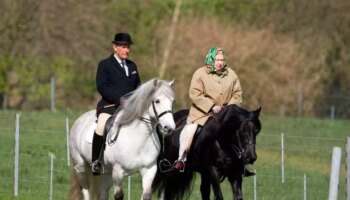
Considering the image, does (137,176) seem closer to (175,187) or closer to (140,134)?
(175,187)

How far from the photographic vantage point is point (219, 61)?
13695mm

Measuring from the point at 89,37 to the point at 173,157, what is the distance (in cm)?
2741

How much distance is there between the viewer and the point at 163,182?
47.6 ft

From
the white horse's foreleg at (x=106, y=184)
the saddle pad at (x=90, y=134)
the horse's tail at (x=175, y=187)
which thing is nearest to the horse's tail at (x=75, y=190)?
the white horse's foreleg at (x=106, y=184)

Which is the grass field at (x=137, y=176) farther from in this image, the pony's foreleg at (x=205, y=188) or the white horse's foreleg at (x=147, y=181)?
the white horse's foreleg at (x=147, y=181)

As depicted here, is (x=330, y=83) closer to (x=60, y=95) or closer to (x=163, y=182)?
(x=60, y=95)

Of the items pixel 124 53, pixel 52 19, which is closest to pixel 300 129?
pixel 52 19

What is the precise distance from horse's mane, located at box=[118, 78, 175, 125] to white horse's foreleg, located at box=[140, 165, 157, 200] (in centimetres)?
62

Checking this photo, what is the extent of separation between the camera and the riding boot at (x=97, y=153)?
12.8m

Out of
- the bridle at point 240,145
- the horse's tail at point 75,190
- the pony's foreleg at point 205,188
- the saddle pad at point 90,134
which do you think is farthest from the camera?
the pony's foreleg at point 205,188

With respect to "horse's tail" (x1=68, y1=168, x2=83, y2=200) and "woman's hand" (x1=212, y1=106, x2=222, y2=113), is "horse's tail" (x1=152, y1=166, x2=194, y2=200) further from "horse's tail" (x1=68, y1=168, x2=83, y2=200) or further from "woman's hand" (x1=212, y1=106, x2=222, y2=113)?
"woman's hand" (x1=212, y1=106, x2=222, y2=113)

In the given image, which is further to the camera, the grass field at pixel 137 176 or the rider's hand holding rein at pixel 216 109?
the grass field at pixel 137 176

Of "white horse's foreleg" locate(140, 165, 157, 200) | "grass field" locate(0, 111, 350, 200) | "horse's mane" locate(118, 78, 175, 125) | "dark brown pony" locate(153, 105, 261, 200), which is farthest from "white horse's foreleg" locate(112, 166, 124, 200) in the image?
"grass field" locate(0, 111, 350, 200)

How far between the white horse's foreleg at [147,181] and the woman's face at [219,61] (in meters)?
1.97
